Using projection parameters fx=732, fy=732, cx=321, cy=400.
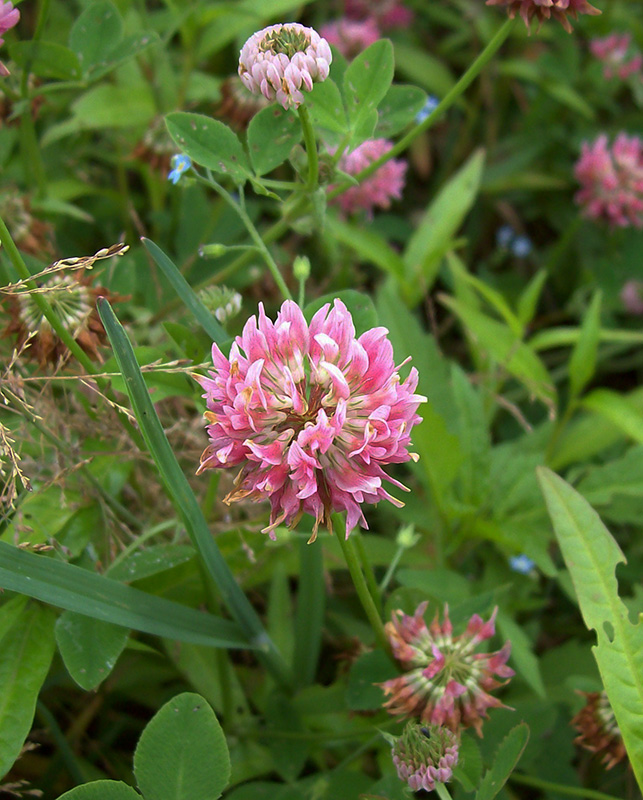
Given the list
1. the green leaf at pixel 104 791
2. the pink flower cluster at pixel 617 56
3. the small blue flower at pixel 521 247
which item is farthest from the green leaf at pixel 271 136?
the pink flower cluster at pixel 617 56

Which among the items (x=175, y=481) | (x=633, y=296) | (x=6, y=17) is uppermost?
(x=6, y=17)

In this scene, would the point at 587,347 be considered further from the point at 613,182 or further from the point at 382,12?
the point at 382,12

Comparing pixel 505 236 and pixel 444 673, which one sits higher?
pixel 444 673

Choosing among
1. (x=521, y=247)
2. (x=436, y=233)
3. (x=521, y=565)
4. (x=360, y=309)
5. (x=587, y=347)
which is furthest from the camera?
(x=521, y=247)

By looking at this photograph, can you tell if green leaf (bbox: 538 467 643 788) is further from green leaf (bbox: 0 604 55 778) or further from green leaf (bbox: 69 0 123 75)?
green leaf (bbox: 69 0 123 75)

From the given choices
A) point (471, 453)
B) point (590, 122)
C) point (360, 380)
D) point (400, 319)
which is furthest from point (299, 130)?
point (590, 122)

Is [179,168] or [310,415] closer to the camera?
[310,415]

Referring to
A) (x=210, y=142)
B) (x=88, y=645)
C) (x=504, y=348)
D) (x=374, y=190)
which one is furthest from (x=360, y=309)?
(x=374, y=190)

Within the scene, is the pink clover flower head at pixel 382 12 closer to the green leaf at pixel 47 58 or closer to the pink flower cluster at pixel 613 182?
the pink flower cluster at pixel 613 182
